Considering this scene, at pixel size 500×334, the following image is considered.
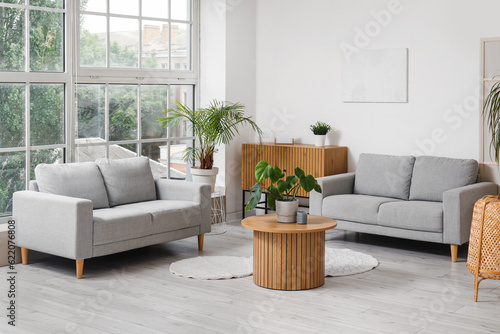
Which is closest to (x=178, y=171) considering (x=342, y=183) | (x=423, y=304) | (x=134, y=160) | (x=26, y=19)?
(x=134, y=160)

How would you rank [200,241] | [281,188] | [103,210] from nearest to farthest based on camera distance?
[281,188]
[103,210]
[200,241]

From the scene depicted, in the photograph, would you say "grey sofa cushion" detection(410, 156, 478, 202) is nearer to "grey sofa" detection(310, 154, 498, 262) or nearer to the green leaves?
"grey sofa" detection(310, 154, 498, 262)

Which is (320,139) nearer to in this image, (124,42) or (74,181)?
(124,42)

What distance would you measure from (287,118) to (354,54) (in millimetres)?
1168

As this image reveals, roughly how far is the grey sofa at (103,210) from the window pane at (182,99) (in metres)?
1.18

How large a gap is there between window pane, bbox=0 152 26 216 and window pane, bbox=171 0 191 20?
2.60m

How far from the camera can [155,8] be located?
7.44 metres

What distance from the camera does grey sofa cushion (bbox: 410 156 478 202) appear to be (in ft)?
21.5

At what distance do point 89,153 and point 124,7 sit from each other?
163cm

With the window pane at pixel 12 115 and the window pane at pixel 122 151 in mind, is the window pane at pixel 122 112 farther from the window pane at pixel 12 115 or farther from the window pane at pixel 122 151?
the window pane at pixel 12 115

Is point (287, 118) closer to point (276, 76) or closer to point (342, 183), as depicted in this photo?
point (276, 76)

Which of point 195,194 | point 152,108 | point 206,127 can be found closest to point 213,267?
point 195,194

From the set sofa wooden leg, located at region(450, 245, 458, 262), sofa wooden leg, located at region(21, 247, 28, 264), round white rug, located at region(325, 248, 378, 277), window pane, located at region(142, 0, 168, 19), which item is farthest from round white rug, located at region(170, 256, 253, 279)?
window pane, located at region(142, 0, 168, 19)

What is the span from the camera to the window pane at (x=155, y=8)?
24.0 feet
